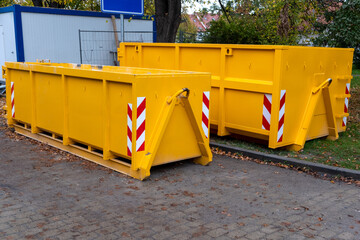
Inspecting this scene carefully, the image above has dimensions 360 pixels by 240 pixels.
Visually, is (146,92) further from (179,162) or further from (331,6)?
(331,6)

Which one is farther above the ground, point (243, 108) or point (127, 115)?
point (127, 115)

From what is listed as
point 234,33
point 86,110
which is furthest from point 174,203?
point 234,33

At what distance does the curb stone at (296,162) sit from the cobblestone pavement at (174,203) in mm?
248

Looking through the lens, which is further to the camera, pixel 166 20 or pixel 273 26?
pixel 273 26

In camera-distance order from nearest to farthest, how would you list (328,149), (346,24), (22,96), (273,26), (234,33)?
(328,149)
(22,96)
(346,24)
(273,26)
(234,33)

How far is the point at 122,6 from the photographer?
958cm

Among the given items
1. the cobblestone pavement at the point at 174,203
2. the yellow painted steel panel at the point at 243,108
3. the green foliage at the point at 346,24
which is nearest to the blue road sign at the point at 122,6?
the yellow painted steel panel at the point at 243,108

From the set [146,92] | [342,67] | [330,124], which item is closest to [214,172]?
[146,92]

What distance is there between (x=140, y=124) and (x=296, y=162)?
256 centimetres

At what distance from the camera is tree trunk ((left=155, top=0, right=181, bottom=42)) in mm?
11445

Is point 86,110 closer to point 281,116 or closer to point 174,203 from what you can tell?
point 174,203

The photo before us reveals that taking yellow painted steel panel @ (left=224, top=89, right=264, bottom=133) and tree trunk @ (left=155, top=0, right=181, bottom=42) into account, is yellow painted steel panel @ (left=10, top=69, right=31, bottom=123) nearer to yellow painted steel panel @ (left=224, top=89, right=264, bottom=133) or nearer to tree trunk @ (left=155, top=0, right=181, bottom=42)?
yellow painted steel panel @ (left=224, top=89, right=264, bottom=133)

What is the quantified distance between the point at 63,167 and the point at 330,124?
16.1 feet

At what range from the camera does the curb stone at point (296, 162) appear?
6.06m
